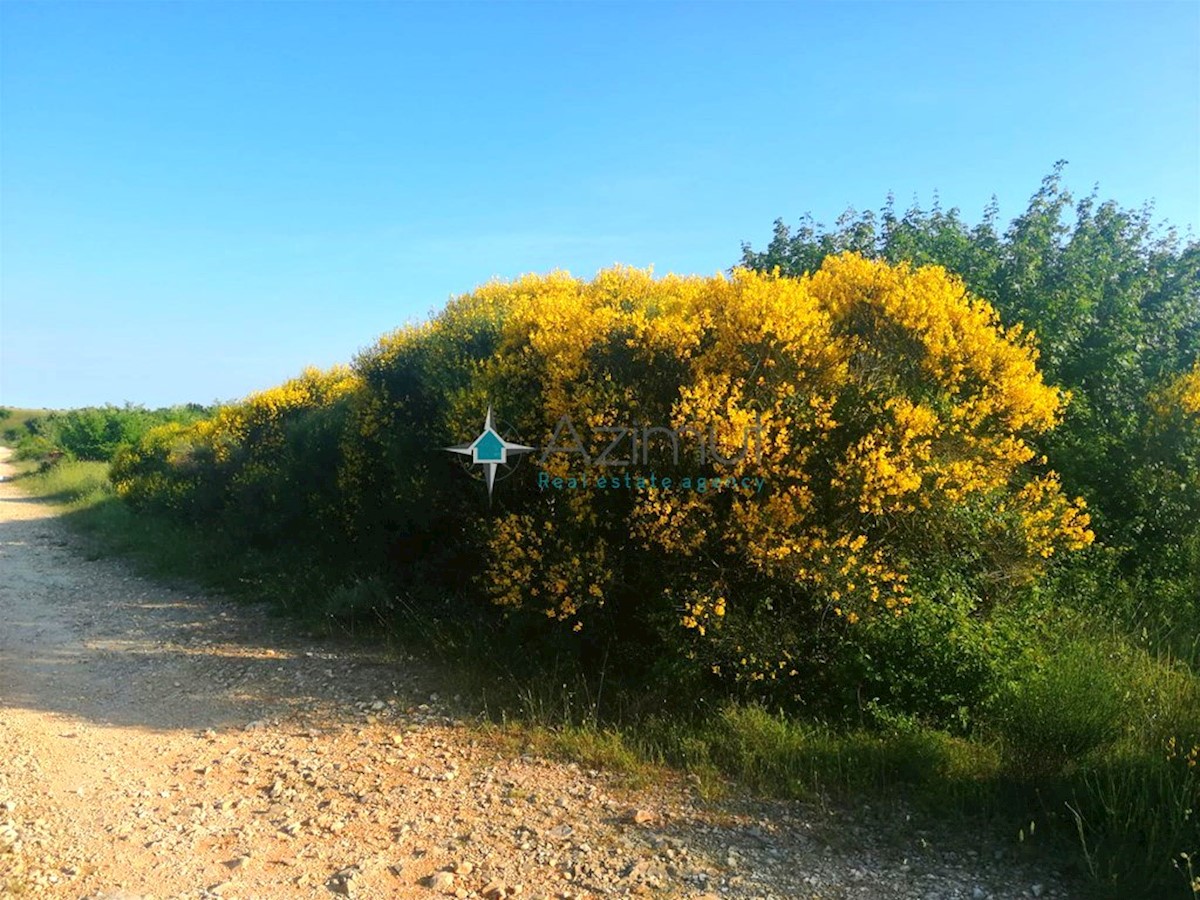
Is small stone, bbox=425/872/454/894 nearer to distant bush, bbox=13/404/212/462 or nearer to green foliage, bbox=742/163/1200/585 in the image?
green foliage, bbox=742/163/1200/585

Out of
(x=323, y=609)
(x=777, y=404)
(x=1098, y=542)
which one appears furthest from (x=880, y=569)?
(x=323, y=609)

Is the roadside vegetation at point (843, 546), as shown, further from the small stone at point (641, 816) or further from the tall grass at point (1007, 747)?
the small stone at point (641, 816)

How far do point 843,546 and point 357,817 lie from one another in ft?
10.9

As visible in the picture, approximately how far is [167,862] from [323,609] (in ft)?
15.3

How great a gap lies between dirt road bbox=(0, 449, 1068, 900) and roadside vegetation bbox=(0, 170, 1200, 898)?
386 mm

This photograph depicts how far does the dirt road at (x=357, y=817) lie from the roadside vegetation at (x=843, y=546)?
39 cm

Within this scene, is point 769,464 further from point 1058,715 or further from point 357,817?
point 357,817

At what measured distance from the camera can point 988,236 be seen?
31.1 ft

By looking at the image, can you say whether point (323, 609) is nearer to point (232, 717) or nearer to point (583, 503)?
point (232, 717)

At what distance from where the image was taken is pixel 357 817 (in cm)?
408

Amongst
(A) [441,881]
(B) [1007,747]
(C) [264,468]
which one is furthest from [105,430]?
(B) [1007,747]

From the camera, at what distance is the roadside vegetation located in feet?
→ 14.5

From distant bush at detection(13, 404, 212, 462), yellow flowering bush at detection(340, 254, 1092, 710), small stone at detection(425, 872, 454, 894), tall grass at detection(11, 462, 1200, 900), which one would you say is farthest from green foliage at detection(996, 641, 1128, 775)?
distant bush at detection(13, 404, 212, 462)

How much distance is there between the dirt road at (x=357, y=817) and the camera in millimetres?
3467
